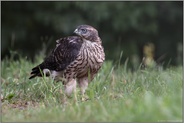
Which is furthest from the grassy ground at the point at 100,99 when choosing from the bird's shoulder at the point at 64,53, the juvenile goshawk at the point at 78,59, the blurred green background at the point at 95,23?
the blurred green background at the point at 95,23

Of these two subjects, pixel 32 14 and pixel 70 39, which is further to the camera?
pixel 32 14

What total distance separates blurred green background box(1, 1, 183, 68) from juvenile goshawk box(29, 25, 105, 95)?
811 cm

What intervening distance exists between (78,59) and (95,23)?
375 inches

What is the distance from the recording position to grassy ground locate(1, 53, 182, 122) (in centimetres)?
554

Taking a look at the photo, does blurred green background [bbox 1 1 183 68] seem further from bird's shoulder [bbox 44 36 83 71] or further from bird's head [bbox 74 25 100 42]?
bird's head [bbox 74 25 100 42]

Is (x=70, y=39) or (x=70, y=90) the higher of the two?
(x=70, y=39)

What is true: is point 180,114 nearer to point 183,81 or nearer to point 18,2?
point 183,81

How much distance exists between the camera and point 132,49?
58.9 ft

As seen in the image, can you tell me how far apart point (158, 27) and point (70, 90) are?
12.0 m

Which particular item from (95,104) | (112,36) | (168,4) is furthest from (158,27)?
(95,104)

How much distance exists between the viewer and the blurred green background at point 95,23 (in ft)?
55.9

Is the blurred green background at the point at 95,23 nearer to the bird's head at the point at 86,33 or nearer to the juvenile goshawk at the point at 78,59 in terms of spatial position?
the juvenile goshawk at the point at 78,59

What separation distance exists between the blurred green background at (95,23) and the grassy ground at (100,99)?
22.1ft

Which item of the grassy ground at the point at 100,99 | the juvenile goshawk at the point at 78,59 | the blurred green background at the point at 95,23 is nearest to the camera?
the grassy ground at the point at 100,99
